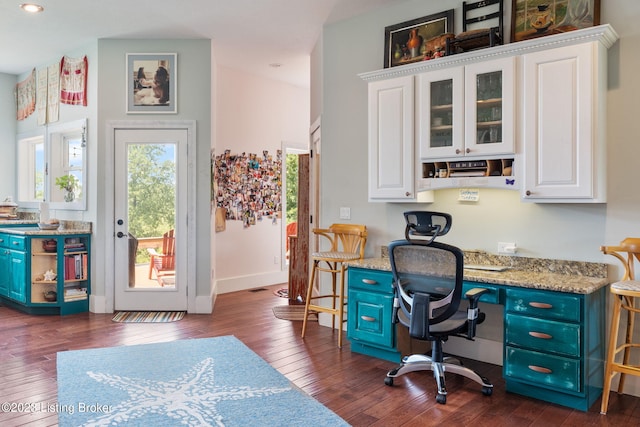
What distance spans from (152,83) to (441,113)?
3187 mm

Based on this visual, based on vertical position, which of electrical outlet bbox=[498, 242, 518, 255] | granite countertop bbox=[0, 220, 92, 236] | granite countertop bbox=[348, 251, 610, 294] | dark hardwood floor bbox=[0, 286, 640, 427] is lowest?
dark hardwood floor bbox=[0, 286, 640, 427]

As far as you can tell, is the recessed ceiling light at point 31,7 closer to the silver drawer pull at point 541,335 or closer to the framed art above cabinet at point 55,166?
the framed art above cabinet at point 55,166

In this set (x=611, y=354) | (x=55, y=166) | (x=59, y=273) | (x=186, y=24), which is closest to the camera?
(x=611, y=354)

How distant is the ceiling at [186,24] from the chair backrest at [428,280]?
7.59 ft

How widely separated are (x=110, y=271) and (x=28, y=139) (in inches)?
103

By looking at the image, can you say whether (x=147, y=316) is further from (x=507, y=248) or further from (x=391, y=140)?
(x=507, y=248)

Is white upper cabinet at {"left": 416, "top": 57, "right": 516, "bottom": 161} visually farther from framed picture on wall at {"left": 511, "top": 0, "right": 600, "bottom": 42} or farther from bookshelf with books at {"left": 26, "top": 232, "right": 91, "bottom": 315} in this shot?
bookshelf with books at {"left": 26, "top": 232, "right": 91, "bottom": 315}

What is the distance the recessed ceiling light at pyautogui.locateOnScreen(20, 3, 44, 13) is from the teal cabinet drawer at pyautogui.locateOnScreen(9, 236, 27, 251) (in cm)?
227

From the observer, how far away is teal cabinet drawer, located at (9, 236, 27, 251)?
205 inches

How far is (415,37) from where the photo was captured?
404cm

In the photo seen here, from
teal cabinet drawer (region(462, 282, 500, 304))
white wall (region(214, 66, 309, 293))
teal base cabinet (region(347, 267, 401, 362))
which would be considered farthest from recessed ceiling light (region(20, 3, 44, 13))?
teal cabinet drawer (region(462, 282, 500, 304))

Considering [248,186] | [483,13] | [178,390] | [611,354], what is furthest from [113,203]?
[611,354]

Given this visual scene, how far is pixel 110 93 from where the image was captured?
5.26 metres

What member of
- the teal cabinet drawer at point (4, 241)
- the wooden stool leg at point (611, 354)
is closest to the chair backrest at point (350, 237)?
the wooden stool leg at point (611, 354)
